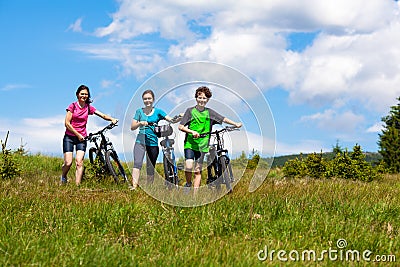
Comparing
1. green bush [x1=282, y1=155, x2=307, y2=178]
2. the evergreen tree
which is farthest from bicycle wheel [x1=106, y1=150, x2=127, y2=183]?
the evergreen tree

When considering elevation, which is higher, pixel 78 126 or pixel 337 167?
pixel 78 126

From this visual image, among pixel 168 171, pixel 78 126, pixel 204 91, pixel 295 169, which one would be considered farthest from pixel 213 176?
pixel 295 169

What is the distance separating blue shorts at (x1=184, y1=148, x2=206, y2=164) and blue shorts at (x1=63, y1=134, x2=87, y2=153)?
3.16 m

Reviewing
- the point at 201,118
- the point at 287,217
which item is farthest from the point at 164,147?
the point at 287,217

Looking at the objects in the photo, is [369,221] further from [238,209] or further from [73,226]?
[73,226]

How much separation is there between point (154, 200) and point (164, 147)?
2317mm

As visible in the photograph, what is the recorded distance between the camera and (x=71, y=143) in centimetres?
1198

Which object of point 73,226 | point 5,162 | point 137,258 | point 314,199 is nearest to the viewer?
point 137,258

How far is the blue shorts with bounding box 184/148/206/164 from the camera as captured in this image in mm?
9922

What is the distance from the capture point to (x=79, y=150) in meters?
12.0

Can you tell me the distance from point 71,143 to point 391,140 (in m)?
28.0

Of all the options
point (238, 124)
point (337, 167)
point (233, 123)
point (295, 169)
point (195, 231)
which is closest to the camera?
point (195, 231)

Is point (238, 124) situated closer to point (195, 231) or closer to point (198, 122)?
point (198, 122)

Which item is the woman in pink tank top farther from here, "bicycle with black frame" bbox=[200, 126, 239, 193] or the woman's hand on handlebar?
the woman's hand on handlebar
